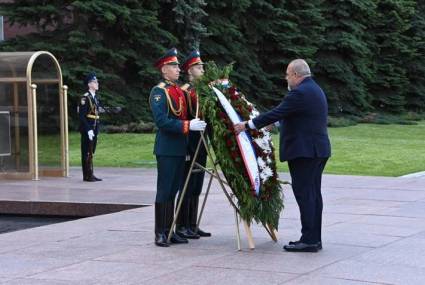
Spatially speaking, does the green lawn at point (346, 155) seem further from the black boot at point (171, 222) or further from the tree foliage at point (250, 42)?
the black boot at point (171, 222)

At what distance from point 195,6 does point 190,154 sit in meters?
23.0

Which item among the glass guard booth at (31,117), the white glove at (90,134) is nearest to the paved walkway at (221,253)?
the white glove at (90,134)

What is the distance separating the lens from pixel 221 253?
28.2ft

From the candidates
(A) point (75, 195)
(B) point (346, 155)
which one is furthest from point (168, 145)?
(B) point (346, 155)

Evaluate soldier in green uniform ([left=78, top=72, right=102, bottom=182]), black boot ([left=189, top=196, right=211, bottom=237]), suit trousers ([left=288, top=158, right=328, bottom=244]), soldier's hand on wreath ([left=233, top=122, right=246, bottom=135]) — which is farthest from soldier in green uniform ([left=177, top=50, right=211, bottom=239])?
soldier in green uniform ([left=78, top=72, right=102, bottom=182])

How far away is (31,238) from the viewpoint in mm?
9820

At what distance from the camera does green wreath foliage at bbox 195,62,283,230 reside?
8.80 meters

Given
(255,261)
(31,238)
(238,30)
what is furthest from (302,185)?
(238,30)

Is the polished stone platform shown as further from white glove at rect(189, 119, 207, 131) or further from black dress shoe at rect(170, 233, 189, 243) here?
white glove at rect(189, 119, 207, 131)

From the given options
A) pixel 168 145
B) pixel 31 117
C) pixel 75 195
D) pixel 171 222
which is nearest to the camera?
pixel 168 145

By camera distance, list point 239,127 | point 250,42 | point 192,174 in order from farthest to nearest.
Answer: point 250,42, point 192,174, point 239,127

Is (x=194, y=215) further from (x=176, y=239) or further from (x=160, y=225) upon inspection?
(x=160, y=225)

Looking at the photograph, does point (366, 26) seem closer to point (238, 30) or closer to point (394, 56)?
point (394, 56)

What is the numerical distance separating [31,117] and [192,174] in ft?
26.7
